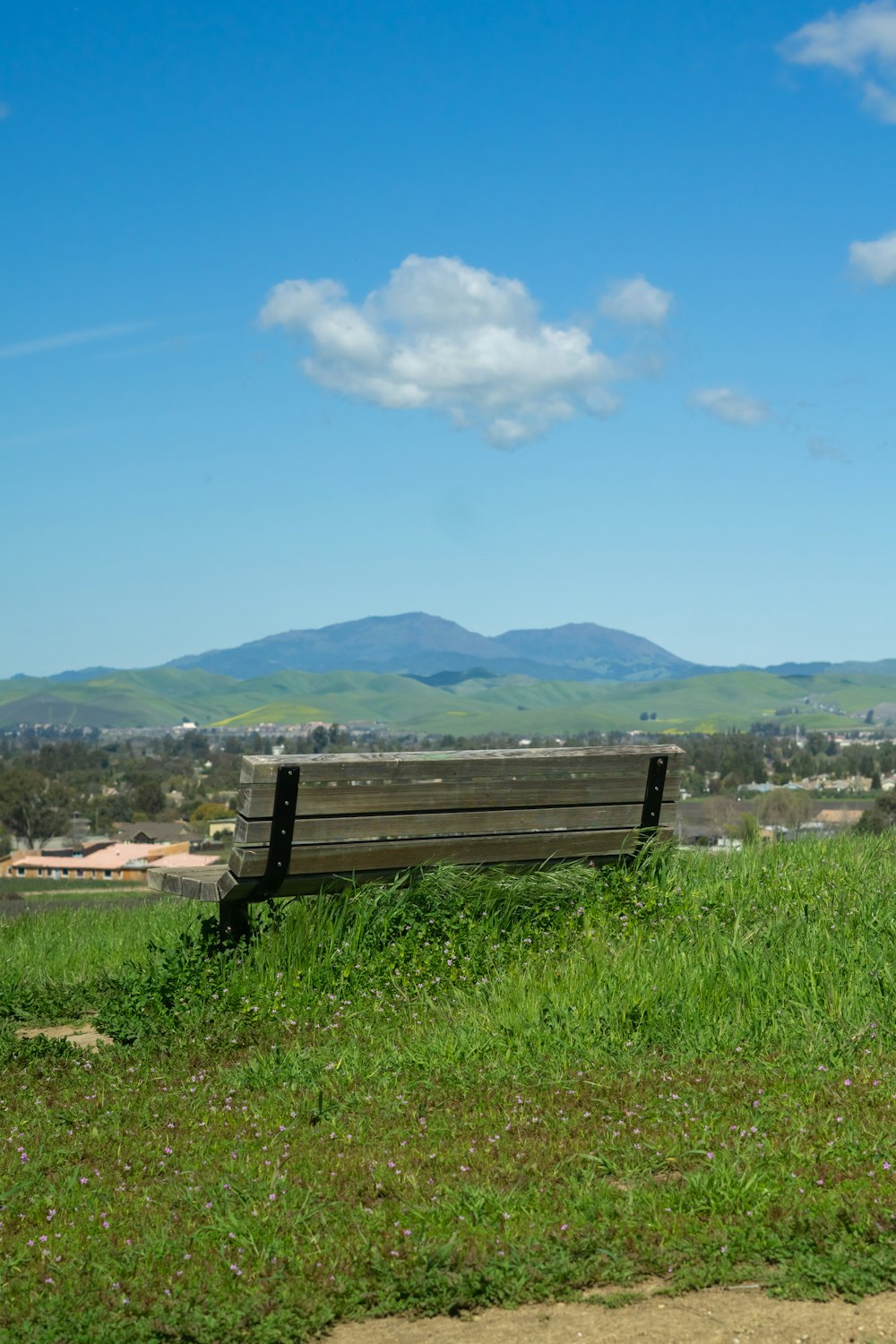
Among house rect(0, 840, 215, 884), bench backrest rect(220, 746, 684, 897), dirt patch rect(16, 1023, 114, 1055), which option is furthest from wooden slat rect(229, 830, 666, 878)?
house rect(0, 840, 215, 884)

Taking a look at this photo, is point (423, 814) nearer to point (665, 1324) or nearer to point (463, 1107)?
point (463, 1107)

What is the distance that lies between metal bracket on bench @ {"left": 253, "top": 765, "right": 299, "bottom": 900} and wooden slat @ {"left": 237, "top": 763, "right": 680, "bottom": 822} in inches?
1.5

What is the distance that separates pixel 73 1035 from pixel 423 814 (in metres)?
2.00

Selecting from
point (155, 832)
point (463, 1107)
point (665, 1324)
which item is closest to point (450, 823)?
point (463, 1107)

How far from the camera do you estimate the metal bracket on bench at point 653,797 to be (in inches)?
287

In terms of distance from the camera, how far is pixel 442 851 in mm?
6695

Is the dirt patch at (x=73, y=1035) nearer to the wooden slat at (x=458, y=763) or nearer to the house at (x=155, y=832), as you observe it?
the wooden slat at (x=458, y=763)

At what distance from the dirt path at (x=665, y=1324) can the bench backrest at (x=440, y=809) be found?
321 cm

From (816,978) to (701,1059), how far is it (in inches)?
36.5

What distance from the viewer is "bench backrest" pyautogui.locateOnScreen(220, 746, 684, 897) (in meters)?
6.20

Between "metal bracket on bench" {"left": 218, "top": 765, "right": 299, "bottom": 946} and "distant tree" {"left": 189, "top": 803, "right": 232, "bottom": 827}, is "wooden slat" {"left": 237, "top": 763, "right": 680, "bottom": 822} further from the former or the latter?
"distant tree" {"left": 189, "top": 803, "right": 232, "bottom": 827}

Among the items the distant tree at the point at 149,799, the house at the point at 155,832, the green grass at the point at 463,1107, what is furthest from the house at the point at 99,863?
the green grass at the point at 463,1107

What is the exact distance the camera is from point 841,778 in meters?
84.3

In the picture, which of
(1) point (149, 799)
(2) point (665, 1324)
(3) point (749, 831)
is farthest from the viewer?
(1) point (149, 799)
